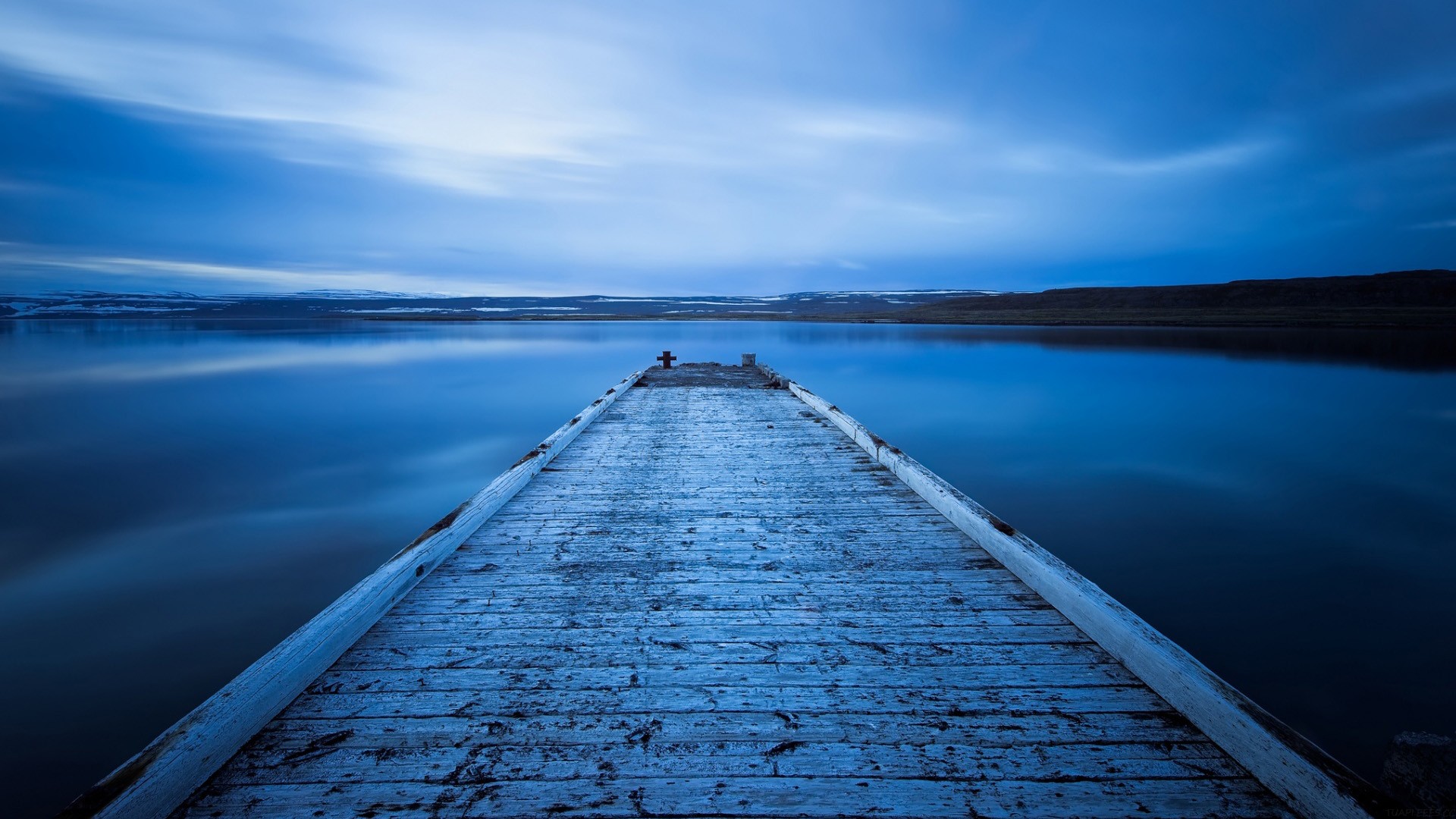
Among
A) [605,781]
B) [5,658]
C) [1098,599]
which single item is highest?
[1098,599]

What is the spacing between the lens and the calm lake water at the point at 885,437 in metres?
4.14

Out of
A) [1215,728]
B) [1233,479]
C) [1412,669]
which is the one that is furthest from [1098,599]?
[1233,479]

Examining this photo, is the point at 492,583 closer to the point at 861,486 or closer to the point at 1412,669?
the point at 861,486

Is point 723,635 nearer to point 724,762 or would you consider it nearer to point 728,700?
point 728,700

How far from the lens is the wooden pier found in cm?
191

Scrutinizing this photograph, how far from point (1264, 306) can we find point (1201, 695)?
247ft

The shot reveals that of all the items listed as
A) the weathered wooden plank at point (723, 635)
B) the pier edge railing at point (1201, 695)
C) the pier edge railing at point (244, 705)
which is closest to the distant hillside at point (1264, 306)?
the pier edge railing at point (1201, 695)

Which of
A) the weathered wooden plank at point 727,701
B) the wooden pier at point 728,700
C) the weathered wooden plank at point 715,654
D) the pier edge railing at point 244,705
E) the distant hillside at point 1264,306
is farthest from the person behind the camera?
the distant hillside at point 1264,306

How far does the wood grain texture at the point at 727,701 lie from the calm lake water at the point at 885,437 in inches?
88.8

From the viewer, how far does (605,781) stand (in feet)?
6.49

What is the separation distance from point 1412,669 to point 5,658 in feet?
32.2

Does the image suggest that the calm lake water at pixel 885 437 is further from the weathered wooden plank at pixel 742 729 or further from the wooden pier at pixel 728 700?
the weathered wooden plank at pixel 742 729

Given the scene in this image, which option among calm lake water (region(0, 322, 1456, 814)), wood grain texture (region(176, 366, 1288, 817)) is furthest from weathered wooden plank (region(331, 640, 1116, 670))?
calm lake water (region(0, 322, 1456, 814))

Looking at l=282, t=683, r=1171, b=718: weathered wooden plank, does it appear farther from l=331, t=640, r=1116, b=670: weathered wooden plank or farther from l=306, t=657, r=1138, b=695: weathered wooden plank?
l=331, t=640, r=1116, b=670: weathered wooden plank
